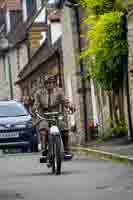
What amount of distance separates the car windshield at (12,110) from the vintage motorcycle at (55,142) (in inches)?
424

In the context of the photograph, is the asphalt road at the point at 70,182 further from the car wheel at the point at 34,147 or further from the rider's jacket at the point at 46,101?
the car wheel at the point at 34,147

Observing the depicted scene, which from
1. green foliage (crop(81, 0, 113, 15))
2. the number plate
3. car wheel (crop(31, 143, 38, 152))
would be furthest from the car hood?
green foliage (crop(81, 0, 113, 15))

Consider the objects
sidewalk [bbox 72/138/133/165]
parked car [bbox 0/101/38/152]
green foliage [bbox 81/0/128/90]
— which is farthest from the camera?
parked car [bbox 0/101/38/152]

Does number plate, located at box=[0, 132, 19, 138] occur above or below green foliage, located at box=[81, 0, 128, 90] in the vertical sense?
below

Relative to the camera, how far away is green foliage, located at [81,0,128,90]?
21.2 meters

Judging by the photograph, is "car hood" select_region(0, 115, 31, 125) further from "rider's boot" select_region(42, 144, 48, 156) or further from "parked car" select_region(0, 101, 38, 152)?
"rider's boot" select_region(42, 144, 48, 156)

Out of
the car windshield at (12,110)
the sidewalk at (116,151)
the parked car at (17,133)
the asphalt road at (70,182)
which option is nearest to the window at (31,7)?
the car windshield at (12,110)

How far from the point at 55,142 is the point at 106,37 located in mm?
8954

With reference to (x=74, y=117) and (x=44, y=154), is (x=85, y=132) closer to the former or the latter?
(x=74, y=117)

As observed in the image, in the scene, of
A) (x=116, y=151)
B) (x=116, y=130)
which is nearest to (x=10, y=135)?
(x=116, y=130)

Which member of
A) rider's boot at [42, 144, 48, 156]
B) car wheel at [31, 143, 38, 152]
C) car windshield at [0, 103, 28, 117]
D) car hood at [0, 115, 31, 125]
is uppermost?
rider's boot at [42, 144, 48, 156]

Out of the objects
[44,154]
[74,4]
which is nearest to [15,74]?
[74,4]

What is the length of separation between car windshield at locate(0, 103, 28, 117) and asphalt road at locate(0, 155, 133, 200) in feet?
28.2

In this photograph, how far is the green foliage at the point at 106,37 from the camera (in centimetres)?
2122
